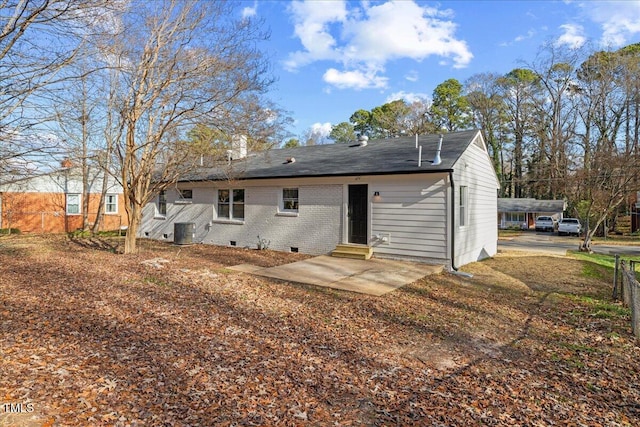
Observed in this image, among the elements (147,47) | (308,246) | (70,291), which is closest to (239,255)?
(308,246)

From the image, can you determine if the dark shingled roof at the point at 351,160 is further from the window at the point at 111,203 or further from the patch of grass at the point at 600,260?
the window at the point at 111,203

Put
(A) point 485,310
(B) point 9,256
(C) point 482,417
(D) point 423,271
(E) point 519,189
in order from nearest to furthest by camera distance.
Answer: (C) point 482,417 → (A) point 485,310 → (D) point 423,271 → (B) point 9,256 → (E) point 519,189

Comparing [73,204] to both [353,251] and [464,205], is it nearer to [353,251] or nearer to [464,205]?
[353,251]

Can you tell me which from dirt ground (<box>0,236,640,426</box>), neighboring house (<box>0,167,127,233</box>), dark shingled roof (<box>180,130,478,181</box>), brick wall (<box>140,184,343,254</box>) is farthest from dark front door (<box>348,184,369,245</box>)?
neighboring house (<box>0,167,127,233</box>)

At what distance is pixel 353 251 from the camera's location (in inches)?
456

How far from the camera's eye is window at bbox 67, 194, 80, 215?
74.3ft

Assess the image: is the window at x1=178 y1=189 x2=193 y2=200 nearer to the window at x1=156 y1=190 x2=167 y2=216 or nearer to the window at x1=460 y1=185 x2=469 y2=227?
the window at x1=156 y1=190 x2=167 y2=216

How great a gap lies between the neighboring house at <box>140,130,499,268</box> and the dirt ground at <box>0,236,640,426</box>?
2.81 m

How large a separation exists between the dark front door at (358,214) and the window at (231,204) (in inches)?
188

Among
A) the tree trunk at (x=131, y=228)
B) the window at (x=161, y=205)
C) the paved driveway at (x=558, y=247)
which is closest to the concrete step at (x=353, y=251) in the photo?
the tree trunk at (x=131, y=228)

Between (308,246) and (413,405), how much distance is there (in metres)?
9.43

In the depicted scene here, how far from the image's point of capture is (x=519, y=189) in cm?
4738

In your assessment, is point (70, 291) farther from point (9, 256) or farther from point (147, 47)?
point (147, 47)

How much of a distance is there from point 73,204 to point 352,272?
20.9 meters
